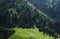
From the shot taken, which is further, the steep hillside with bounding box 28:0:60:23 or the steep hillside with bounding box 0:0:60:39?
the steep hillside with bounding box 28:0:60:23

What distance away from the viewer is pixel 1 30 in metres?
71.8

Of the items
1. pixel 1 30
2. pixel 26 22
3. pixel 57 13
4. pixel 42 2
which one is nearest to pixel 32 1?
pixel 42 2

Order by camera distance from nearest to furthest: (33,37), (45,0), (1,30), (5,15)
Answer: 1. (33,37)
2. (1,30)
3. (5,15)
4. (45,0)

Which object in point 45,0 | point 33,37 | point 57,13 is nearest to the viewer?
point 33,37

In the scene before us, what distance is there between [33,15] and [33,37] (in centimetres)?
5827

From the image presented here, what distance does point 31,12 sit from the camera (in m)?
118

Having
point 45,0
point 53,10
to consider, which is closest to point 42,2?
point 45,0

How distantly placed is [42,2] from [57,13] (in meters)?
26.5

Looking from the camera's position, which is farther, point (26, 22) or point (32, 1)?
point (32, 1)

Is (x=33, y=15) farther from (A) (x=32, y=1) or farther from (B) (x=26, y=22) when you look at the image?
(A) (x=32, y=1)

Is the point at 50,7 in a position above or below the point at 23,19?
above

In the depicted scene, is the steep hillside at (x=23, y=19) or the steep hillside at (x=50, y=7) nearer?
the steep hillside at (x=23, y=19)

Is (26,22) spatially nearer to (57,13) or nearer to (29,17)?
(29,17)

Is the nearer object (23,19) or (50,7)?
(23,19)
